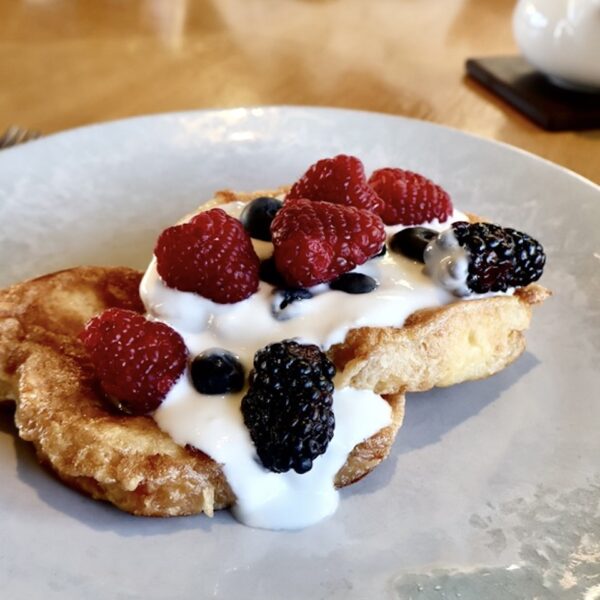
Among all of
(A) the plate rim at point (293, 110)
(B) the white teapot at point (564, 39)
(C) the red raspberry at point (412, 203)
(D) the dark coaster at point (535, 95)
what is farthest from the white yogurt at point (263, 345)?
(B) the white teapot at point (564, 39)

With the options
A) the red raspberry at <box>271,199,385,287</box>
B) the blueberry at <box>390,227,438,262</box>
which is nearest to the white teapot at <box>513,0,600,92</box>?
the blueberry at <box>390,227,438,262</box>

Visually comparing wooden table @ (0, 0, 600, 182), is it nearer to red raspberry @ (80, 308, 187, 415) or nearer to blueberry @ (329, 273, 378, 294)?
blueberry @ (329, 273, 378, 294)

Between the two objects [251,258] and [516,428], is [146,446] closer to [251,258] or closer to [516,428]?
[251,258]

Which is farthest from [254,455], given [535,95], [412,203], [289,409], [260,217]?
[535,95]

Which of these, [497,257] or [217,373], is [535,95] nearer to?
[497,257]

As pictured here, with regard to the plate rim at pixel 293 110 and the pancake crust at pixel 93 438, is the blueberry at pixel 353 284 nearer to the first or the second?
the pancake crust at pixel 93 438

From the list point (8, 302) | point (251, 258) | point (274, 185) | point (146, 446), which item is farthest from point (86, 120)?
point (146, 446)
